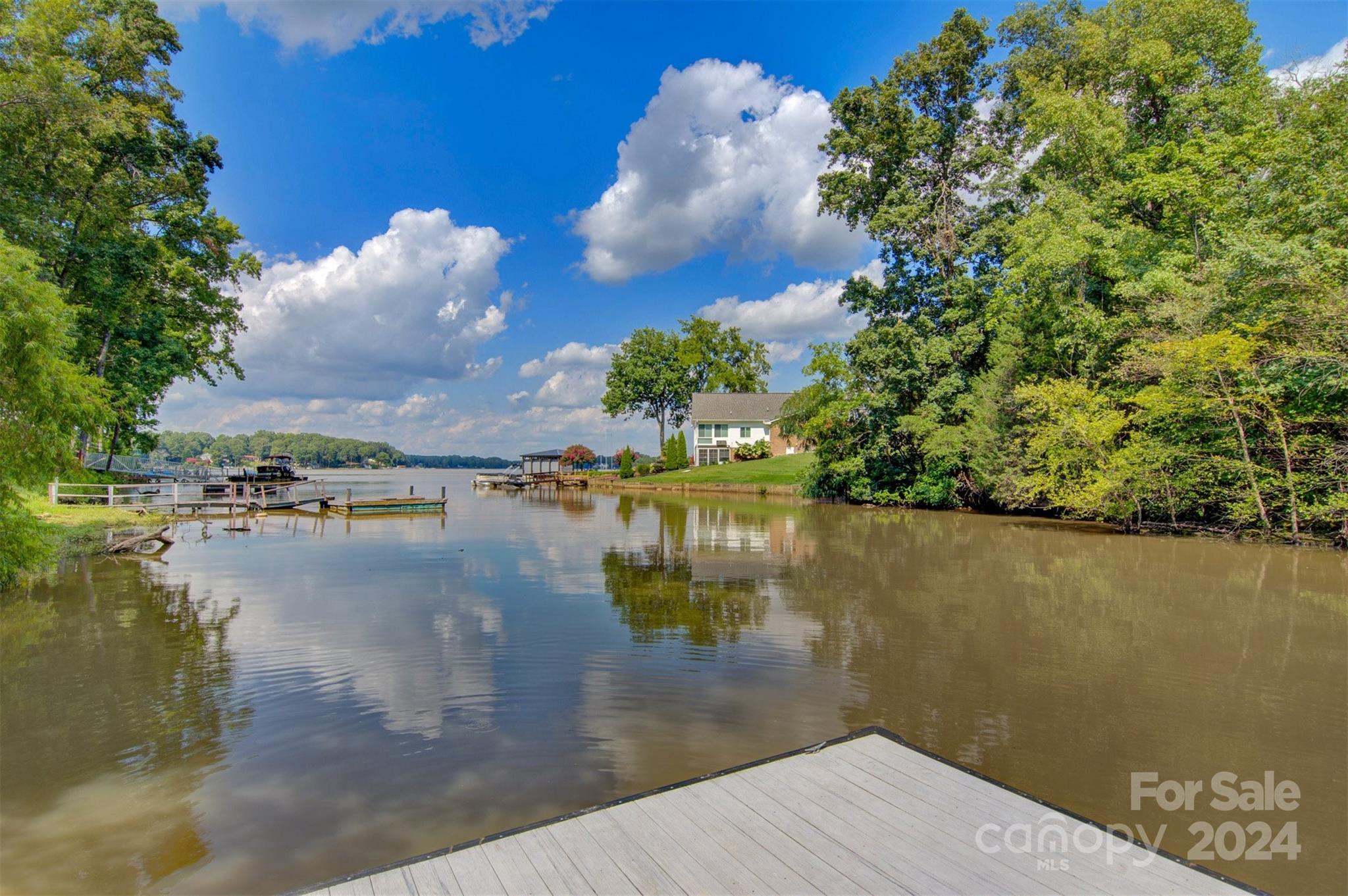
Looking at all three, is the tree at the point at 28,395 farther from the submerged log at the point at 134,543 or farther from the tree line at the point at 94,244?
the submerged log at the point at 134,543

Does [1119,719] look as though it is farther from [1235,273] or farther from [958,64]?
[958,64]

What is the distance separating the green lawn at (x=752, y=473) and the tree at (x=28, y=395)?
120ft

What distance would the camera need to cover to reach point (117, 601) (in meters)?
10.4

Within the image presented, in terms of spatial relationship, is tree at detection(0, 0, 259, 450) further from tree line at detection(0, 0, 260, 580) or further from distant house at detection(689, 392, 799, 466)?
distant house at detection(689, 392, 799, 466)

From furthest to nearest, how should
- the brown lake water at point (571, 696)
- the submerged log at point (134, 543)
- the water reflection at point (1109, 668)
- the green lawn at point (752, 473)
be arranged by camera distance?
the green lawn at point (752, 473) → the submerged log at point (134, 543) → the water reflection at point (1109, 668) → the brown lake water at point (571, 696)

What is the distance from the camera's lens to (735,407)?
60.7m

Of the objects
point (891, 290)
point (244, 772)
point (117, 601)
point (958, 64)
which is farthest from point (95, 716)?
point (958, 64)

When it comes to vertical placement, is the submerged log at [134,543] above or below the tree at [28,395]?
below

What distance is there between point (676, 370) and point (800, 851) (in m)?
61.9

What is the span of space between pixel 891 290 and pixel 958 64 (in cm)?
1000

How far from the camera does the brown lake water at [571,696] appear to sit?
402 centimetres

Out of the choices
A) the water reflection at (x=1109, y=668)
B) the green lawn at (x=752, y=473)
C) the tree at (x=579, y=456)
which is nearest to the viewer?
the water reflection at (x=1109, y=668)

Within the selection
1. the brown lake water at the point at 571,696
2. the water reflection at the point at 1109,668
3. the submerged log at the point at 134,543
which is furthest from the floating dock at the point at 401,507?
the water reflection at the point at 1109,668

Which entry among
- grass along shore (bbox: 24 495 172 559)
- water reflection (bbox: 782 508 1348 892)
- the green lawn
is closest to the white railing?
grass along shore (bbox: 24 495 172 559)
